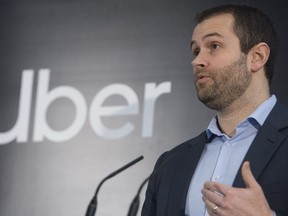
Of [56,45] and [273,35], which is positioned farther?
[56,45]

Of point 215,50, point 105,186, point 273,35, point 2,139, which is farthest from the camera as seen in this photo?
point 2,139

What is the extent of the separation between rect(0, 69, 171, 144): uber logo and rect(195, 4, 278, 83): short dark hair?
2.00 ft

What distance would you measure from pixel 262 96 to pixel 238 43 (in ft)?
0.58

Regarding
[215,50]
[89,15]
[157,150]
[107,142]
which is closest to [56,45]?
[89,15]

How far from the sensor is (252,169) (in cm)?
145

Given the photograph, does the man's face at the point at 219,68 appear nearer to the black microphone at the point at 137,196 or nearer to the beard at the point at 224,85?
the beard at the point at 224,85

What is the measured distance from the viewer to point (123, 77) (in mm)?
2477

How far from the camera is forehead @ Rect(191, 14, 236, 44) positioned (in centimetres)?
175

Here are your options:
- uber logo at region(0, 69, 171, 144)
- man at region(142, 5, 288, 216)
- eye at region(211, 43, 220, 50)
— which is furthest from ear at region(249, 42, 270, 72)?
uber logo at region(0, 69, 171, 144)

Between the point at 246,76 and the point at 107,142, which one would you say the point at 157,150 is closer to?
the point at 107,142

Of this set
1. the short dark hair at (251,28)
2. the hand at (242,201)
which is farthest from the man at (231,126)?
the hand at (242,201)

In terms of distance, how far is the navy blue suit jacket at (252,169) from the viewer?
4.60ft

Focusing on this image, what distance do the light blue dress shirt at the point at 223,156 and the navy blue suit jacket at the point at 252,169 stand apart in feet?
0.07

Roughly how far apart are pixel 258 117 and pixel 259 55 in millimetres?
250
